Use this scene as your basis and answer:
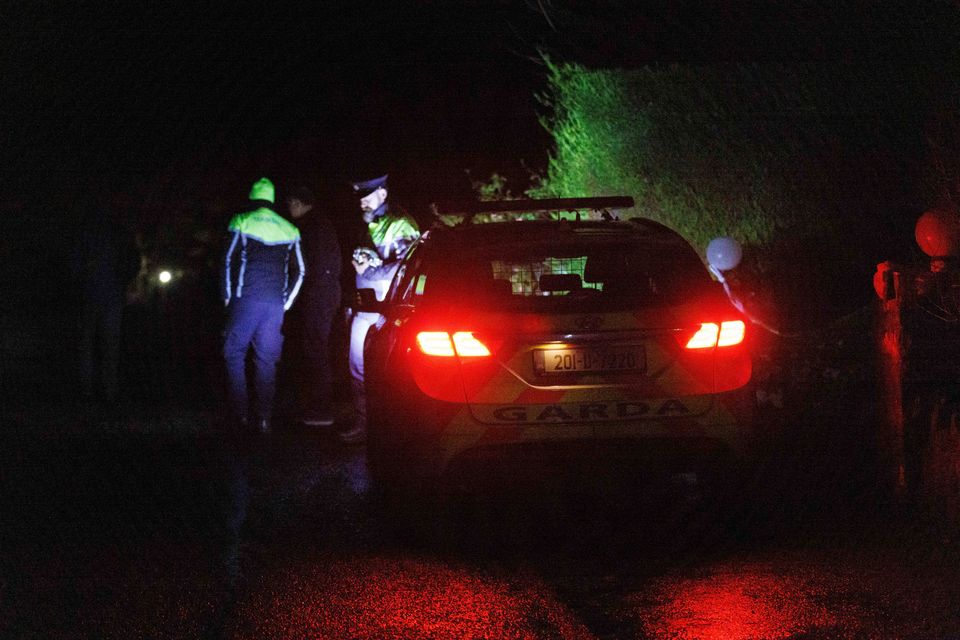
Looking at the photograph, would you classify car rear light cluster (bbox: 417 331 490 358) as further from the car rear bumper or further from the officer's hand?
the officer's hand

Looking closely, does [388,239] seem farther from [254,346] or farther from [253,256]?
[254,346]

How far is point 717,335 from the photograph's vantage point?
6.32m

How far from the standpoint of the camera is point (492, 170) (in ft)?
65.7

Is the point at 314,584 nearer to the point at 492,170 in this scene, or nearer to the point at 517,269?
the point at 517,269

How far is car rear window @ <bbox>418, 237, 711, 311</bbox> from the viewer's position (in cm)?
631

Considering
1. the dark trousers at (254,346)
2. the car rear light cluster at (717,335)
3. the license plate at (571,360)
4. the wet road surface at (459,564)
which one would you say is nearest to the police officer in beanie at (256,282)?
the dark trousers at (254,346)

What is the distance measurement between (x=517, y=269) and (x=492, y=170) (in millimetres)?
12159

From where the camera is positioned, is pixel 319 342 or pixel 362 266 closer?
pixel 362 266

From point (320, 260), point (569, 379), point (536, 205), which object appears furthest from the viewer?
point (320, 260)

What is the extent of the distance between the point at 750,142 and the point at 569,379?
6.46 meters

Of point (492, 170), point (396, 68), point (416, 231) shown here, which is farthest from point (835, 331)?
point (396, 68)

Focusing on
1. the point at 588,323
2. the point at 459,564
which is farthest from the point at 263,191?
the point at 459,564

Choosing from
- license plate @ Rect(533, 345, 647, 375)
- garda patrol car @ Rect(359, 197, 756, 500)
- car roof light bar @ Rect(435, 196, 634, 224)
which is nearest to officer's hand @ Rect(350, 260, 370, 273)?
car roof light bar @ Rect(435, 196, 634, 224)

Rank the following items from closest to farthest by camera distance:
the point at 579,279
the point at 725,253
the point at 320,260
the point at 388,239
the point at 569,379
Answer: the point at 569,379, the point at 579,279, the point at 388,239, the point at 320,260, the point at 725,253
